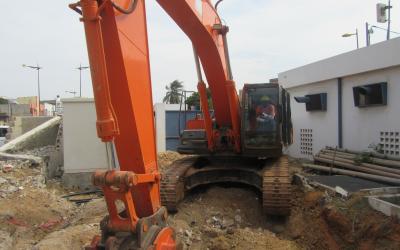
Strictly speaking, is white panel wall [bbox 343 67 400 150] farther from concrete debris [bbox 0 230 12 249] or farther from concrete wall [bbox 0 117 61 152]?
concrete wall [bbox 0 117 61 152]

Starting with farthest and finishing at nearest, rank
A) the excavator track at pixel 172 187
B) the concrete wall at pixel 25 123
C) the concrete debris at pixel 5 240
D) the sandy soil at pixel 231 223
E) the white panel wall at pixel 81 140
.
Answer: the concrete wall at pixel 25 123 < the white panel wall at pixel 81 140 < the excavator track at pixel 172 187 < the concrete debris at pixel 5 240 < the sandy soil at pixel 231 223

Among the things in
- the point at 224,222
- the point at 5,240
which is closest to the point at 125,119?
the point at 224,222

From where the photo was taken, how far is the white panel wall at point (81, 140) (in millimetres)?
11156

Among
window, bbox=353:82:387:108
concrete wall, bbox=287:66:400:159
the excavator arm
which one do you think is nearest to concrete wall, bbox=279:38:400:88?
concrete wall, bbox=287:66:400:159

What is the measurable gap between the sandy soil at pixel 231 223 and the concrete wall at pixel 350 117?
386cm

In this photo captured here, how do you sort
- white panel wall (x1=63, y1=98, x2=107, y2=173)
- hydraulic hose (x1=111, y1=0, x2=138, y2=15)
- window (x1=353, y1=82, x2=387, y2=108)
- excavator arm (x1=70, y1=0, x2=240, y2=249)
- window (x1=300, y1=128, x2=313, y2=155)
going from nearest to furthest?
excavator arm (x1=70, y1=0, x2=240, y2=249), hydraulic hose (x1=111, y1=0, x2=138, y2=15), window (x1=353, y1=82, x2=387, y2=108), white panel wall (x1=63, y1=98, x2=107, y2=173), window (x1=300, y1=128, x2=313, y2=155)

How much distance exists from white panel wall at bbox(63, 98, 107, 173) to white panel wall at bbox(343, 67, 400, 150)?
676cm

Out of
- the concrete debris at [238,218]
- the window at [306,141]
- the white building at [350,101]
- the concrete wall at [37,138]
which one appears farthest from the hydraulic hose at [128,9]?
the window at [306,141]

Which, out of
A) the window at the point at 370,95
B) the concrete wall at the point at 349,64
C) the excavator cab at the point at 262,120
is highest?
the concrete wall at the point at 349,64

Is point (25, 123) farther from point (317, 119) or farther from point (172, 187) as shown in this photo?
point (172, 187)

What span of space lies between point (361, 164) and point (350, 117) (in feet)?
8.42

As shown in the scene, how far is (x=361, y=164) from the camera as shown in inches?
391

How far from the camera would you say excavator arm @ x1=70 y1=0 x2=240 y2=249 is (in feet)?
10.9

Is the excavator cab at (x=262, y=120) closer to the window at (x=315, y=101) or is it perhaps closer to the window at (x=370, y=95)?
the window at (x=370, y=95)
